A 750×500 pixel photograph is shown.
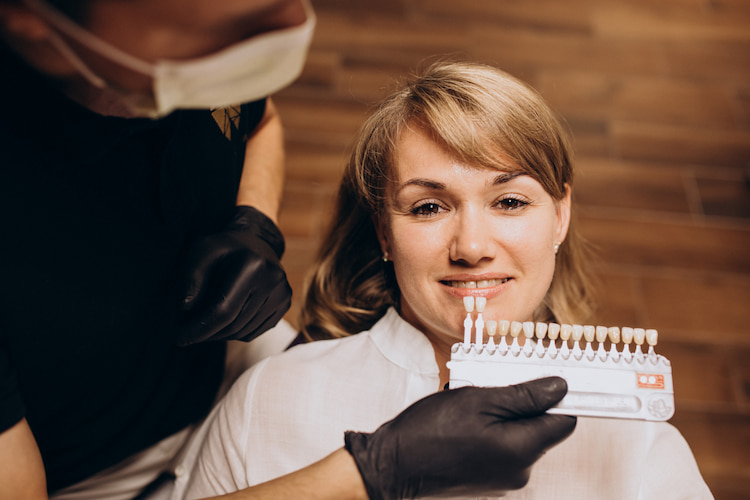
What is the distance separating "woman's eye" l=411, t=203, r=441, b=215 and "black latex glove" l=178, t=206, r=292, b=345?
1.00 ft

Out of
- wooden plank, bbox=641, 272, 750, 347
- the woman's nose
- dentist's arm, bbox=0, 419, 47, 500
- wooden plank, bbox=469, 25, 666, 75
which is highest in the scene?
wooden plank, bbox=469, 25, 666, 75

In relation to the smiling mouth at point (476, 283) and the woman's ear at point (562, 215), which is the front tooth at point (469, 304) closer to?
the smiling mouth at point (476, 283)

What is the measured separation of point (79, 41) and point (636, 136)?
267cm

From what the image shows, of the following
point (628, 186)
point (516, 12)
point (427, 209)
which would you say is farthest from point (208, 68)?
point (516, 12)

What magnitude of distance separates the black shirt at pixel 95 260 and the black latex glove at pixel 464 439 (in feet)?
1.56

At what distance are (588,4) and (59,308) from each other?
10.5ft

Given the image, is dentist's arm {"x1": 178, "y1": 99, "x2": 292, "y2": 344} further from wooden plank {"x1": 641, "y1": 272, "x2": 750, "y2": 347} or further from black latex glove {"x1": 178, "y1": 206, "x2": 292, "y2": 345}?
wooden plank {"x1": 641, "y1": 272, "x2": 750, "y2": 347}

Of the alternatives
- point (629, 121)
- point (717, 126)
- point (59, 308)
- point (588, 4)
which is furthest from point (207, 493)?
point (588, 4)

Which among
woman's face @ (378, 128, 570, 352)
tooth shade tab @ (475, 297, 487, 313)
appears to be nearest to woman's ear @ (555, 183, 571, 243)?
woman's face @ (378, 128, 570, 352)

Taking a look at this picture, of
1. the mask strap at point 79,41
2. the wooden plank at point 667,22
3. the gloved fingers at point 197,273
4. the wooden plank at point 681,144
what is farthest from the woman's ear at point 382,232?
the wooden plank at point 667,22

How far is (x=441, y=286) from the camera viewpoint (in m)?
1.14

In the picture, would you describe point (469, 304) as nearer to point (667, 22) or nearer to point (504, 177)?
point (504, 177)

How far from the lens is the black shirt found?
2.91 feet

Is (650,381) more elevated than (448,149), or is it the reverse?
(448,149)
